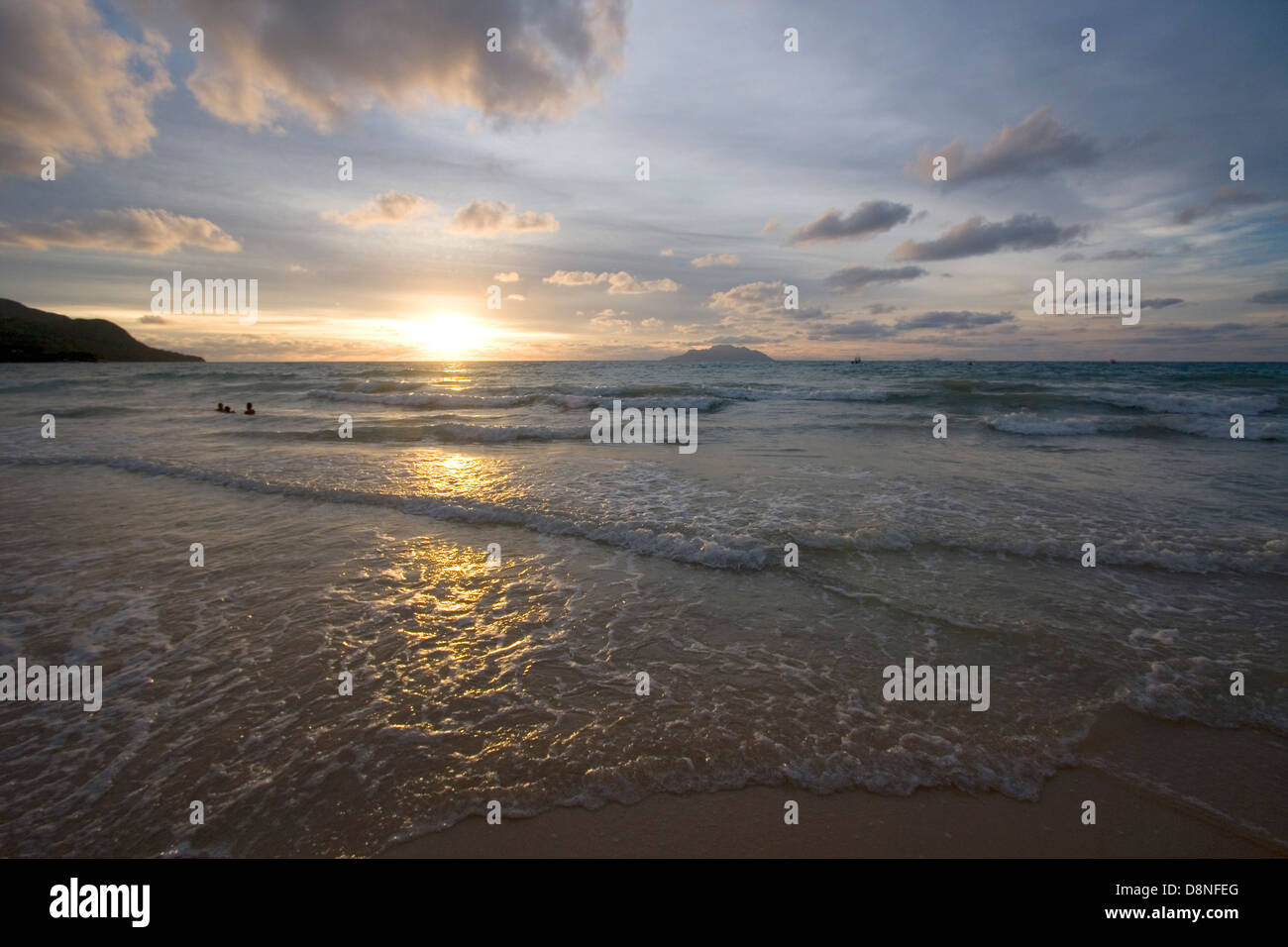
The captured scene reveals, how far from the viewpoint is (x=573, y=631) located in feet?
20.5

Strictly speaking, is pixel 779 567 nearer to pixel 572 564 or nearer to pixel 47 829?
pixel 572 564

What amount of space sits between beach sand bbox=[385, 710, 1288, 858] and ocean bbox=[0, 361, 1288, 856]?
16cm

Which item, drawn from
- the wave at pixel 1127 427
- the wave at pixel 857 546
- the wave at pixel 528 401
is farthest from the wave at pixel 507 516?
the wave at pixel 1127 427

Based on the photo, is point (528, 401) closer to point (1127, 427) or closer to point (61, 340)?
point (1127, 427)

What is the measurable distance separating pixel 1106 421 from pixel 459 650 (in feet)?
103

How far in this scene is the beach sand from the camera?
347 cm

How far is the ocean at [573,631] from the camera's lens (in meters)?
4.00

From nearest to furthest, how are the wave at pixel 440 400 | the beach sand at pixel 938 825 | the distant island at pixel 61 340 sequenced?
the beach sand at pixel 938 825, the wave at pixel 440 400, the distant island at pixel 61 340

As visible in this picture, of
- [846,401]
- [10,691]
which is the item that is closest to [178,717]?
[10,691]

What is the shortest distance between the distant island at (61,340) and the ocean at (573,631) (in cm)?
13741

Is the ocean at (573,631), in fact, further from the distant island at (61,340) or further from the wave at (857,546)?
the distant island at (61,340)

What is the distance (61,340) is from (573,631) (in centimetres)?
17559

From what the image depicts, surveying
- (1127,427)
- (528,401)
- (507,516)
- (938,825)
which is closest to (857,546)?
(938,825)

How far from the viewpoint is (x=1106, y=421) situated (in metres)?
25.6
